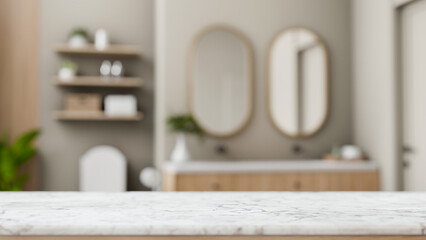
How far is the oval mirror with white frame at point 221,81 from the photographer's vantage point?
15.0 ft

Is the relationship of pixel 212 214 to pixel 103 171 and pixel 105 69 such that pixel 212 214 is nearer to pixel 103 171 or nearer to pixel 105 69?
pixel 103 171

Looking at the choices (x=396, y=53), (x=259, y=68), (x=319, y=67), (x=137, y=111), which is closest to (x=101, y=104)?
(x=137, y=111)

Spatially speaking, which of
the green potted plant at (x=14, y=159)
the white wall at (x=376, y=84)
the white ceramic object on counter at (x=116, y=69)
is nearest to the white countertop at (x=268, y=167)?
the white wall at (x=376, y=84)

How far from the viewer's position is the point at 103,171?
489cm

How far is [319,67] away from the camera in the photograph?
4.81 metres

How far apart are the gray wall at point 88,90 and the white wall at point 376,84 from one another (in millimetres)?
1969

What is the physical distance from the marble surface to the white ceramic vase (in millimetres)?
2416

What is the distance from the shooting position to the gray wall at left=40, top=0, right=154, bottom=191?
5062 mm

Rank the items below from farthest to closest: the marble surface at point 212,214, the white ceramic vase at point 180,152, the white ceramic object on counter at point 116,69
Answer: the white ceramic object on counter at point 116,69
the white ceramic vase at point 180,152
the marble surface at point 212,214

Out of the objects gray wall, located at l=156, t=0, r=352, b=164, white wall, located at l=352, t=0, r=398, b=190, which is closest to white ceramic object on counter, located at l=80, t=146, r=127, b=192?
gray wall, located at l=156, t=0, r=352, b=164

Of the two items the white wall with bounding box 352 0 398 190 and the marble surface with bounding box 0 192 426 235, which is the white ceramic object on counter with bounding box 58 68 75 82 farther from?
the marble surface with bounding box 0 192 426 235

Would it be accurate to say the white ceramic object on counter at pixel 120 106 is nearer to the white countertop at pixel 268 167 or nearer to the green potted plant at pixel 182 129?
the green potted plant at pixel 182 129

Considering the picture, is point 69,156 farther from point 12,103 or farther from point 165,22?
point 165,22

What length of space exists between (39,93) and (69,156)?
68 cm
